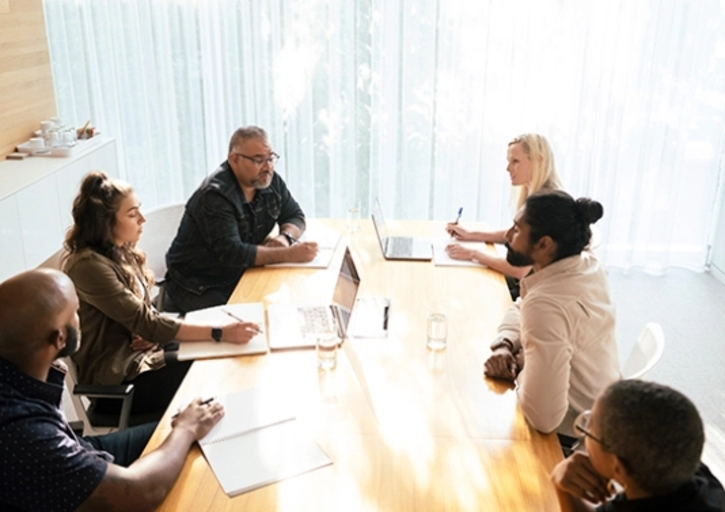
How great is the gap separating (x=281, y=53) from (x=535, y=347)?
317cm

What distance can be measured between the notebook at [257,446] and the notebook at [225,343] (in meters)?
0.28

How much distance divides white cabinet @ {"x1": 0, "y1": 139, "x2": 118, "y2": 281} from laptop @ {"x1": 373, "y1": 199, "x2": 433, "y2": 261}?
1.62 meters

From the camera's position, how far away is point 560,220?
79.4 inches

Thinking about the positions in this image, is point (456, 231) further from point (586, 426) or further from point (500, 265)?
point (586, 426)

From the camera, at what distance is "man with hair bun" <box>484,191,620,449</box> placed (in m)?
1.83

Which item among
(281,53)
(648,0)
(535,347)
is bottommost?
(535,347)

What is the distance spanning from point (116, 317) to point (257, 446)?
84 centimetres

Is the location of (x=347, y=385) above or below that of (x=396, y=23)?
below

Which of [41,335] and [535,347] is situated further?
[535,347]

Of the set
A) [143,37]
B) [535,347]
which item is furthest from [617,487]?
[143,37]

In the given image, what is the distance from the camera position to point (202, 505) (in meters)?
1.58

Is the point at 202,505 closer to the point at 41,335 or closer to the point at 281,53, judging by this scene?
the point at 41,335

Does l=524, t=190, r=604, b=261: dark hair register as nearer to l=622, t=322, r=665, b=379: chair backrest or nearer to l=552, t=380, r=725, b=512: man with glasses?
l=622, t=322, r=665, b=379: chair backrest

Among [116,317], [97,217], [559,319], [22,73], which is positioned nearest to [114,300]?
[116,317]
